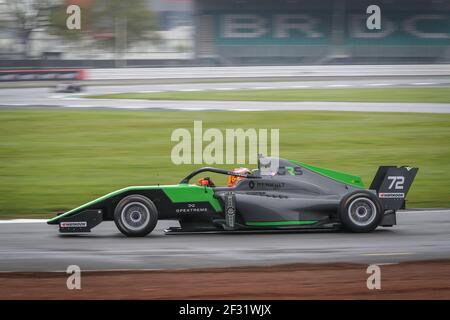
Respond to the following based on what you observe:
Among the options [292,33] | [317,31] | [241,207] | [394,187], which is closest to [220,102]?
[394,187]

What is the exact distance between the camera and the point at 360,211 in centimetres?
994

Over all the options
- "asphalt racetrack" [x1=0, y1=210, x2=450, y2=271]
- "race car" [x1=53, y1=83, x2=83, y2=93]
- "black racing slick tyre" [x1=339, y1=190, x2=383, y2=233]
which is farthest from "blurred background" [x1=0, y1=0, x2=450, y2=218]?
"black racing slick tyre" [x1=339, y1=190, x2=383, y2=233]

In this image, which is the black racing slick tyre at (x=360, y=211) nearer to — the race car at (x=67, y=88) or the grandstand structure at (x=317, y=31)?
the race car at (x=67, y=88)

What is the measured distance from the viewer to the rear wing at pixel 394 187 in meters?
10.2

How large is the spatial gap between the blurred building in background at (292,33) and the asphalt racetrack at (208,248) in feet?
90.6

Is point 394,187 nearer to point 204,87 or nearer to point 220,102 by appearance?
point 220,102

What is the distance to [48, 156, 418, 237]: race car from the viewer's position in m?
9.87

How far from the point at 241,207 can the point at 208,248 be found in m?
0.94

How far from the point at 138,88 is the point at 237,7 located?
14.4m

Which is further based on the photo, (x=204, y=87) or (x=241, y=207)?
(x=204, y=87)

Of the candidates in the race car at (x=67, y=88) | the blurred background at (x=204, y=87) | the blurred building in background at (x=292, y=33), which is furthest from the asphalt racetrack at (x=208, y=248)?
the blurred building in background at (x=292, y=33)

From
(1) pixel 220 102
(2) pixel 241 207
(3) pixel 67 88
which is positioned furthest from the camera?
(3) pixel 67 88
